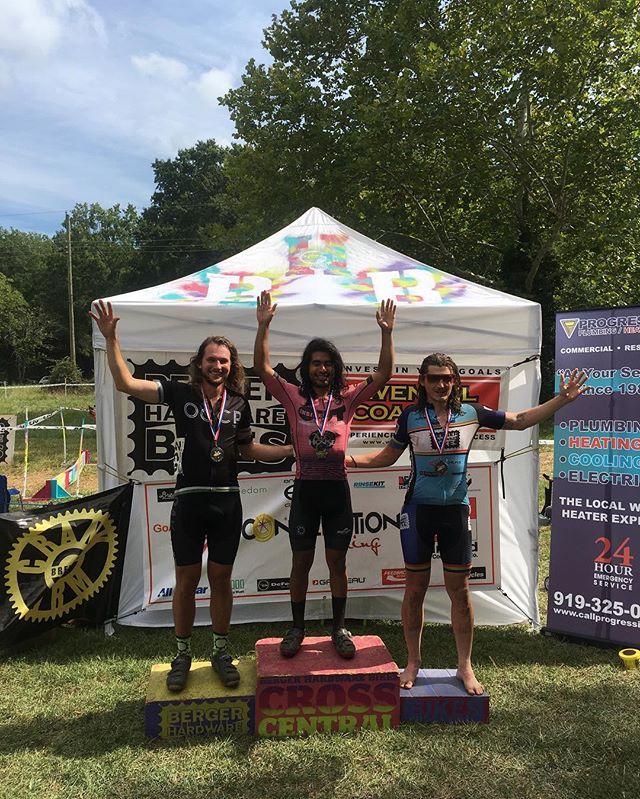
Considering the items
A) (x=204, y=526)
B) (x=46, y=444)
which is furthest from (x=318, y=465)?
(x=46, y=444)

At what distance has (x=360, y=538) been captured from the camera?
4.34 metres

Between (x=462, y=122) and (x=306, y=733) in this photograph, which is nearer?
(x=306, y=733)

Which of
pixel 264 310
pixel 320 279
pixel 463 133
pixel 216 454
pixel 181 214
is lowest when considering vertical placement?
pixel 216 454

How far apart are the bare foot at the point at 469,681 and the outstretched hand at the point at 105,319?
2465 millimetres

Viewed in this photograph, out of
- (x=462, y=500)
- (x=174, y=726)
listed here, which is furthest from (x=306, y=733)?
(x=462, y=500)

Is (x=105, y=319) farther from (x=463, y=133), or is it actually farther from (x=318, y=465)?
(x=463, y=133)

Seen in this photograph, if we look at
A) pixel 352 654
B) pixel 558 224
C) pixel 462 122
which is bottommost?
pixel 352 654

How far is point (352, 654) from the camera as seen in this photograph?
313 centimetres

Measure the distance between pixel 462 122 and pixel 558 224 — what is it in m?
4.00

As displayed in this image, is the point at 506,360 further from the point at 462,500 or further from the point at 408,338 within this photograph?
the point at 462,500

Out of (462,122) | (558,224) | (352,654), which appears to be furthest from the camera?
(558,224)

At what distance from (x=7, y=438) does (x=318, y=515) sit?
20.6ft

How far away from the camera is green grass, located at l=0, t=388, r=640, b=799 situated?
2.59 meters

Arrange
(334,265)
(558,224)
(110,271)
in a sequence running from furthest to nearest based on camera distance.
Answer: (110,271), (558,224), (334,265)
